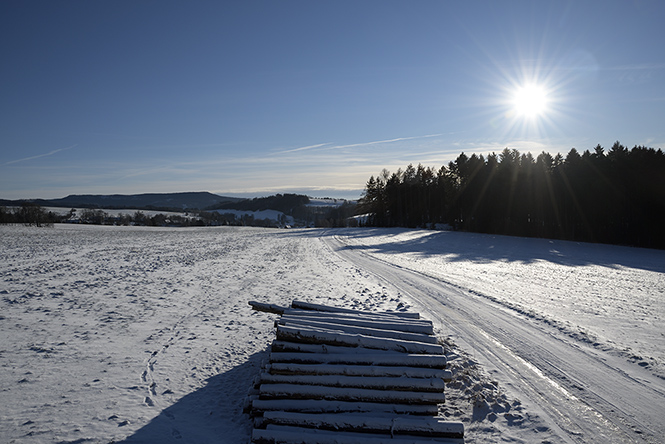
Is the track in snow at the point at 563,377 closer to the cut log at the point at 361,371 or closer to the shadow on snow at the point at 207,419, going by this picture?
the cut log at the point at 361,371

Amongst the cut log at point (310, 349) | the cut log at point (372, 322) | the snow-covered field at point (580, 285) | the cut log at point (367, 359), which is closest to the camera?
the cut log at point (367, 359)

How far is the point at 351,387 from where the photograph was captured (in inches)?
207

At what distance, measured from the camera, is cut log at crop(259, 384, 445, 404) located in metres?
5.14

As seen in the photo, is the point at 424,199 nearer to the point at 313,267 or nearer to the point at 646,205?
the point at 646,205

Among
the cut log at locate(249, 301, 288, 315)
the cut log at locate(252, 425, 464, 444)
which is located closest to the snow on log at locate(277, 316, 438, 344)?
the cut log at locate(249, 301, 288, 315)

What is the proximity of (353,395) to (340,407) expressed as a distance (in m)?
0.25

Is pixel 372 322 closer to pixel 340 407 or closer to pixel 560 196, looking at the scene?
pixel 340 407

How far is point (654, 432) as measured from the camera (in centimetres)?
512

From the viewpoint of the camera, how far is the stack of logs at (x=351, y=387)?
4.78 m

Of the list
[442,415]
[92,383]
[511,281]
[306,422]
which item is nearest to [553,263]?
[511,281]

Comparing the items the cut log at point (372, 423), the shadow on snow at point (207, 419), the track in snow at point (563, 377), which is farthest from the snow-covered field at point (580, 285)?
the shadow on snow at point (207, 419)

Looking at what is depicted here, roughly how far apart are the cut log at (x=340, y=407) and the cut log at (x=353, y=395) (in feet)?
0.19

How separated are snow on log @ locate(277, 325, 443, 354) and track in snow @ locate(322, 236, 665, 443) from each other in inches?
83.3

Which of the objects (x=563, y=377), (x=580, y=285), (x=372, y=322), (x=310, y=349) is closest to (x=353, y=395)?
(x=310, y=349)
